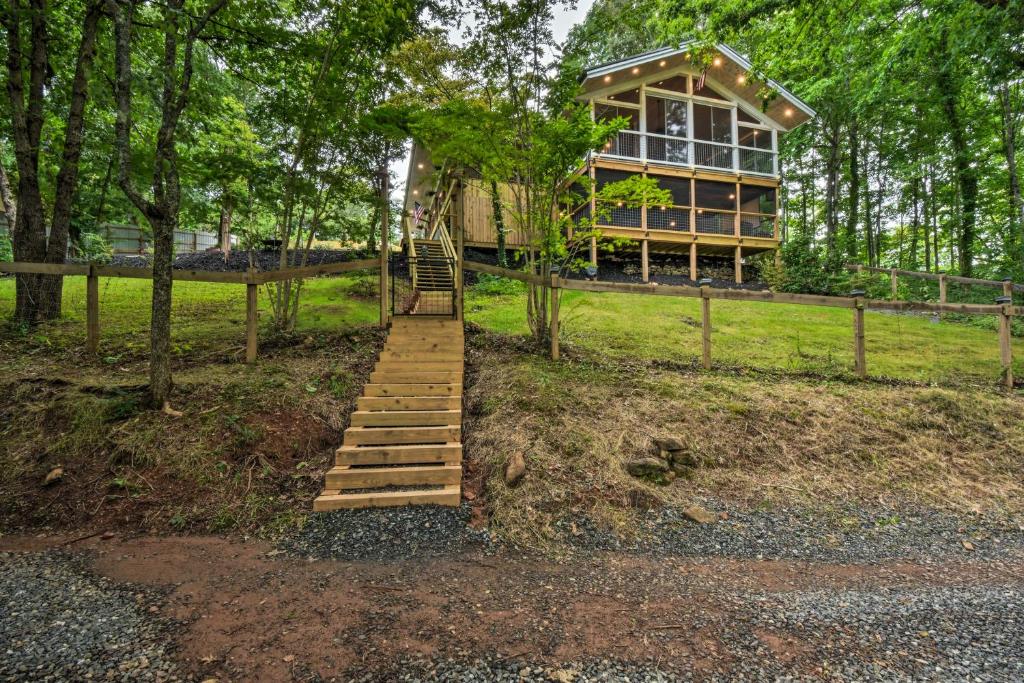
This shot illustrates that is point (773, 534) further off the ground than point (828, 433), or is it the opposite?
point (828, 433)

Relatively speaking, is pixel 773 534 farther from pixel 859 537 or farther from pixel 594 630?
pixel 594 630

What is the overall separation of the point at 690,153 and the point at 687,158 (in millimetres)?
206

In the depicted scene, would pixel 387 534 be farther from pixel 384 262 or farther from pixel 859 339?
pixel 859 339

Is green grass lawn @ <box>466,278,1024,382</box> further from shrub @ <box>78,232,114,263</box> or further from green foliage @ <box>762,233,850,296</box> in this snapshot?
shrub @ <box>78,232,114,263</box>

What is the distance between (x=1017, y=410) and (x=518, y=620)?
6.94 m

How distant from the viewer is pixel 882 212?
20000 mm

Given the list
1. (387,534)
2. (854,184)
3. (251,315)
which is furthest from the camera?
(854,184)

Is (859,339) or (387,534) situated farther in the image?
(859,339)

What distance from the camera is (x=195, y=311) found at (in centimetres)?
795

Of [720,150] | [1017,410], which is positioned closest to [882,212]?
[720,150]

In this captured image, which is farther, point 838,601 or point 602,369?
point 602,369

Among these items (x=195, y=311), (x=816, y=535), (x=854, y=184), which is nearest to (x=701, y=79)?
(x=854, y=184)

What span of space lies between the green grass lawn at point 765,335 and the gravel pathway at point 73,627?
5343 mm

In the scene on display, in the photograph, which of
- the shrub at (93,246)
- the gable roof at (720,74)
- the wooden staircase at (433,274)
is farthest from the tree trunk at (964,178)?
the shrub at (93,246)
